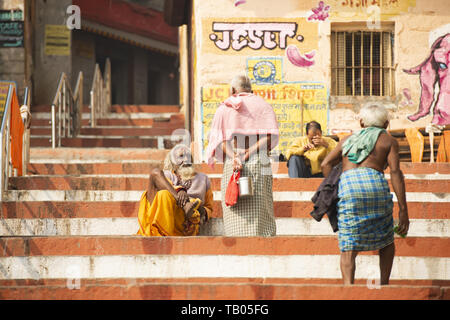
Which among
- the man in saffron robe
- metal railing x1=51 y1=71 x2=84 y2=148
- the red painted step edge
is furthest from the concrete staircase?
metal railing x1=51 y1=71 x2=84 y2=148

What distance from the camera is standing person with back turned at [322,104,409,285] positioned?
199 inches

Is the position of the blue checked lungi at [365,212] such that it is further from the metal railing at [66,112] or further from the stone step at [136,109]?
the stone step at [136,109]

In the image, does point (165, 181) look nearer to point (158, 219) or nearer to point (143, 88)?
point (158, 219)

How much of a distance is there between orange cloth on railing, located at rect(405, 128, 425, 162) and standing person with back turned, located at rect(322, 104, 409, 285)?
17.7ft

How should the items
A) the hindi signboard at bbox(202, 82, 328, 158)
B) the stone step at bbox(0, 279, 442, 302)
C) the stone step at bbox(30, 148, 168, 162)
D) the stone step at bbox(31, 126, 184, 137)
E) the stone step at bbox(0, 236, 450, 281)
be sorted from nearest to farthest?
the stone step at bbox(0, 279, 442, 302), the stone step at bbox(0, 236, 450, 281), the stone step at bbox(30, 148, 168, 162), the hindi signboard at bbox(202, 82, 328, 158), the stone step at bbox(31, 126, 184, 137)

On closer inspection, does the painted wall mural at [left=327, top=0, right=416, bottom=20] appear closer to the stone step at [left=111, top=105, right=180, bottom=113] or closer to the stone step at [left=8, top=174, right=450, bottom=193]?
the stone step at [left=8, top=174, right=450, bottom=193]

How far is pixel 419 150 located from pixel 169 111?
28.7ft

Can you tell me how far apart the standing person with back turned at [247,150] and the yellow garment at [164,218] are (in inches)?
17.7

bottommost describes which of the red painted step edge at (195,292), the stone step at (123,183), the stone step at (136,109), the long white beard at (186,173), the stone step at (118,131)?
the red painted step edge at (195,292)

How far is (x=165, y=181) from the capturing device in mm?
6629

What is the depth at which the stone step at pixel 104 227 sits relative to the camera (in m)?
6.97

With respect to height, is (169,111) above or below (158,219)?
above

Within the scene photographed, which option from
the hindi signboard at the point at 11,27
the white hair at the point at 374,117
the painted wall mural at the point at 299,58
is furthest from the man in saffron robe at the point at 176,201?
the hindi signboard at the point at 11,27

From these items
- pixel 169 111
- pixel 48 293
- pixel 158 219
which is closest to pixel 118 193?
pixel 158 219
